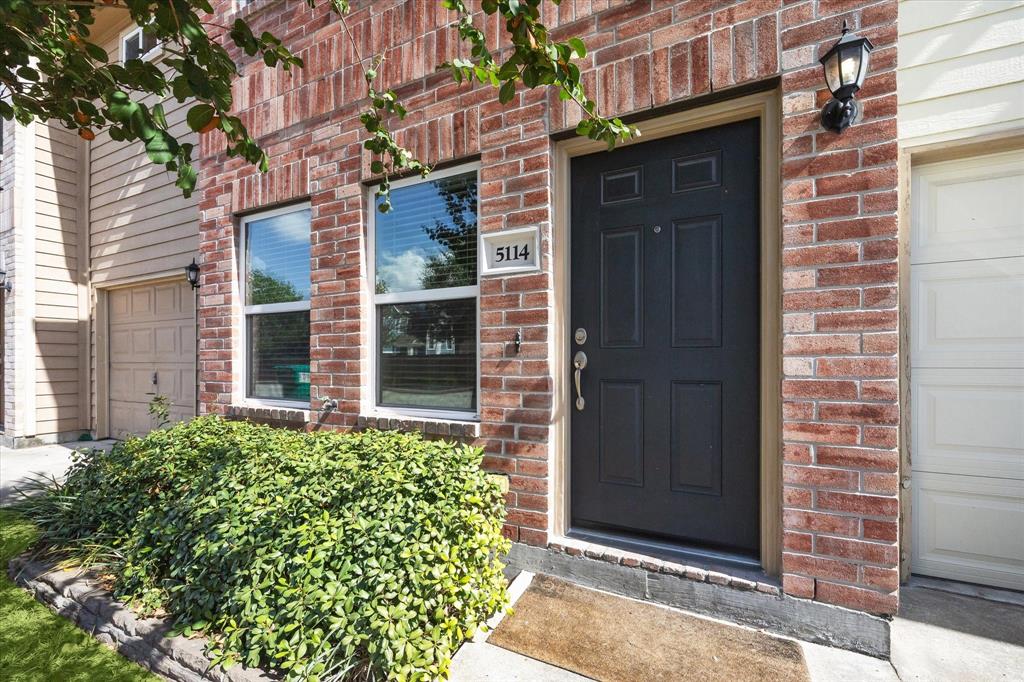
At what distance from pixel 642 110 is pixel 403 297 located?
177 cm

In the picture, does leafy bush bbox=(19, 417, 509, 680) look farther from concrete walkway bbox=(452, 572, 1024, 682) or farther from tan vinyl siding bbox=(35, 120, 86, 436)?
tan vinyl siding bbox=(35, 120, 86, 436)

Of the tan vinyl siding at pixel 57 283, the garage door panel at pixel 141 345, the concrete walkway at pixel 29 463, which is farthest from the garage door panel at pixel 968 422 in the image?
the tan vinyl siding at pixel 57 283

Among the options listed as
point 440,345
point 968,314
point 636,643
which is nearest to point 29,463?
point 440,345

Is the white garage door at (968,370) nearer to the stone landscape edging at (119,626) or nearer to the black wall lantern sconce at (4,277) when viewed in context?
the stone landscape edging at (119,626)

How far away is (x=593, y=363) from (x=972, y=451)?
1.87 metres

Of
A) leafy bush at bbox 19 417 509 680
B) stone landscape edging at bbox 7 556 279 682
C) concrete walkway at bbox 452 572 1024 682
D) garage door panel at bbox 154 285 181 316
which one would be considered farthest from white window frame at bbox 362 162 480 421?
garage door panel at bbox 154 285 181 316

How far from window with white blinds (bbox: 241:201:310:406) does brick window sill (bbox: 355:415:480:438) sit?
801 millimetres

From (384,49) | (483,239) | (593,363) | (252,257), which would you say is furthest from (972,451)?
(252,257)

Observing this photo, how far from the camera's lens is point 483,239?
269cm

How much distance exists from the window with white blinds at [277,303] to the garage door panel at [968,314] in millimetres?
3797

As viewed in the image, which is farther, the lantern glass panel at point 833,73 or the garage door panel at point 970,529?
the garage door panel at point 970,529

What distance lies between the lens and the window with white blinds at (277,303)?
3.61m

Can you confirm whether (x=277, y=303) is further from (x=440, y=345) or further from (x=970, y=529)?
(x=970, y=529)

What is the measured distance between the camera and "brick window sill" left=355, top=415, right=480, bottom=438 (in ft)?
8.87
